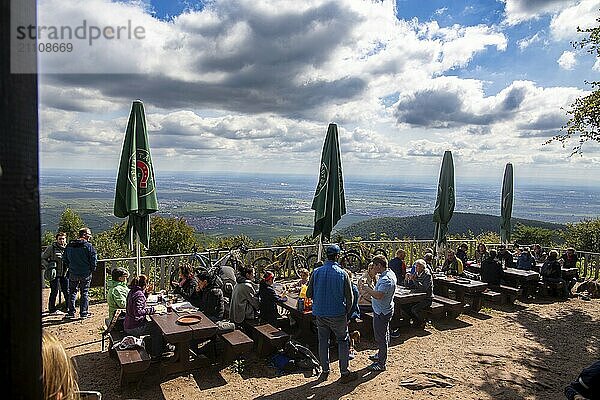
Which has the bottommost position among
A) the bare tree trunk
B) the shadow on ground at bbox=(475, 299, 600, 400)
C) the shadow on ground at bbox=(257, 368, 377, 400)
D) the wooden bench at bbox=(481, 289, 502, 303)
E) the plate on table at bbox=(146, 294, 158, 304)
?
the shadow on ground at bbox=(475, 299, 600, 400)

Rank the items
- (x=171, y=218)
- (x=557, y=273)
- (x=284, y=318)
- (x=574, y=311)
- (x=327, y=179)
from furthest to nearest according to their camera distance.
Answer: (x=171, y=218) < (x=557, y=273) < (x=574, y=311) < (x=327, y=179) < (x=284, y=318)

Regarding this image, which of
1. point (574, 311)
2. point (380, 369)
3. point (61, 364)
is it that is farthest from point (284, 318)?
point (574, 311)

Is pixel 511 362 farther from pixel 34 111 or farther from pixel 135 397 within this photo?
pixel 34 111

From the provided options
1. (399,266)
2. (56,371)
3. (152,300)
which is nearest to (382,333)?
(399,266)

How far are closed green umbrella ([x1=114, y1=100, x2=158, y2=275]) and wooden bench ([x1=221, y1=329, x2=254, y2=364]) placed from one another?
7.26 ft

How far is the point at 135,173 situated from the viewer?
6797mm

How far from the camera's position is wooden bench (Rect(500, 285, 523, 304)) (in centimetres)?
927

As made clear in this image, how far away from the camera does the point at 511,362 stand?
618 cm

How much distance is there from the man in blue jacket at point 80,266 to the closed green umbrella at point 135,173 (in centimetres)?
113

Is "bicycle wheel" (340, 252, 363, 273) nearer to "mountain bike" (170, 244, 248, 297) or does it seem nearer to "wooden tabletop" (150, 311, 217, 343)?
"mountain bike" (170, 244, 248, 297)

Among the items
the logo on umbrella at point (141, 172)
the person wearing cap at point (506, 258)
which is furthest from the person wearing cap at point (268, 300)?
the person wearing cap at point (506, 258)

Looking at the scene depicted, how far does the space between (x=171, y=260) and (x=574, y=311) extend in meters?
8.75

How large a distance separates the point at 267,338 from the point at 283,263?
517cm

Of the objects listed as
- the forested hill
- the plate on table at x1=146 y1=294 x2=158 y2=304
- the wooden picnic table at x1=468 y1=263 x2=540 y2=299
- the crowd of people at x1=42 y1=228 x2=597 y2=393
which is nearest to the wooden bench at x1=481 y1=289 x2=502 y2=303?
the crowd of people at x1=42 y1=228 x2=597 y2=393
